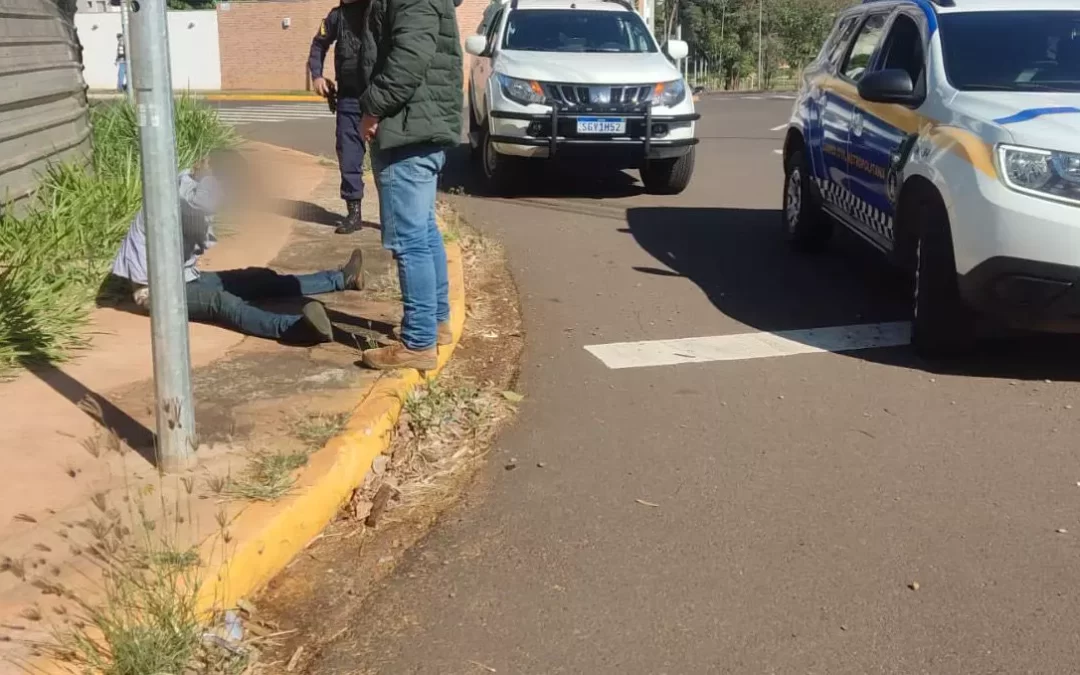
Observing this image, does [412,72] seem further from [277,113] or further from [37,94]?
[277,113]

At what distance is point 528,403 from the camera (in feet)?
18.6

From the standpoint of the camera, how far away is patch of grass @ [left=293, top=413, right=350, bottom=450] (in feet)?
15.1

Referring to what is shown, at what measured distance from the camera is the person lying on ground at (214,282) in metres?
5.97

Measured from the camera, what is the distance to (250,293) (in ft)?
21.9

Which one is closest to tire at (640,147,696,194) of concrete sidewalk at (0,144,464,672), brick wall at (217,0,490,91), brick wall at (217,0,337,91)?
concrete sidewalk at (0,144,464,672)

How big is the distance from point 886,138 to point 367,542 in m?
4.18

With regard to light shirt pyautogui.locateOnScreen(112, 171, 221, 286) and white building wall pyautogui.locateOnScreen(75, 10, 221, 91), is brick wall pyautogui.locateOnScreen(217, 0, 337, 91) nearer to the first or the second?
white building wall pyautogui.locateOnScreen(75, 10, 221, 91)

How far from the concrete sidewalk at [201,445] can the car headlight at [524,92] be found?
4639 millimetres

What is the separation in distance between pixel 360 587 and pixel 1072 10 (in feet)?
18.1

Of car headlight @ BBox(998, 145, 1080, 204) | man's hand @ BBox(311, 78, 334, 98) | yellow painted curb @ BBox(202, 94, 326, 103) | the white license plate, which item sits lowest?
yellow painted curb @ BBox(202, 94, 326, 103)

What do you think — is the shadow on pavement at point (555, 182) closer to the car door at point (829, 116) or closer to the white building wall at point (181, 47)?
the car door at point (829, 116)

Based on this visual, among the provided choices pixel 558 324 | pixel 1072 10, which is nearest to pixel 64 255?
pixel 558 324

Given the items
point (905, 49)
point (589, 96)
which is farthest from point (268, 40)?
point (905, 49)

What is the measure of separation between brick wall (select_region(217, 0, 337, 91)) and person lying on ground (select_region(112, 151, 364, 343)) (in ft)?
105
